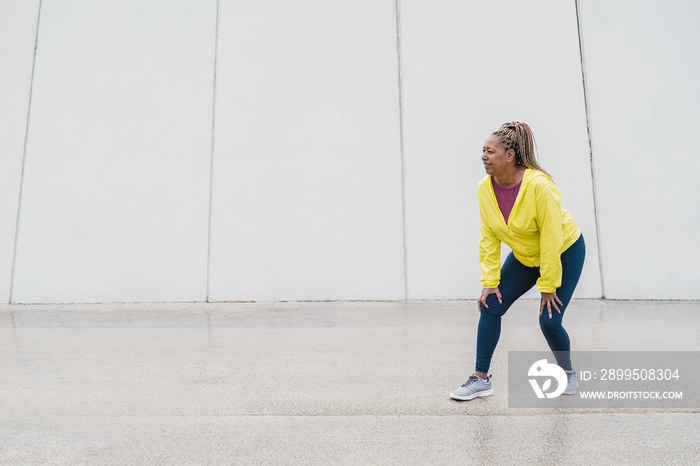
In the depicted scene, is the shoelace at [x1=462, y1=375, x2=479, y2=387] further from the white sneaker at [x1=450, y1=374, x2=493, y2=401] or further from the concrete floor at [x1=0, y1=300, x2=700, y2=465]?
the concrete floor at [x1=0, y1=300, x2=700, y2=465]

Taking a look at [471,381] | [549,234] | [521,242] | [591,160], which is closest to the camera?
[549,234]

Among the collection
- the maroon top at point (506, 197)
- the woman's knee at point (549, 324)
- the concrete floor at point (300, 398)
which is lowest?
the concrete floor at point (300, 398)

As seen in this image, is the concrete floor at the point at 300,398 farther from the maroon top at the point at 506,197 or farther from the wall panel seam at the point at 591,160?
the wall panel seam at the point at 591,160

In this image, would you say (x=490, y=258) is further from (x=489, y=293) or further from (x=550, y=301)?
(x=550, y=301)

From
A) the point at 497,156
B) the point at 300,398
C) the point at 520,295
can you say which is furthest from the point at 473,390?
the point at 497,156

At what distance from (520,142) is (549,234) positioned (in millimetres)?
483

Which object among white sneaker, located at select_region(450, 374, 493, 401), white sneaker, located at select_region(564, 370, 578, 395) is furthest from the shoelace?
white sneaker, located at select_region(564, 370, 578, 395)

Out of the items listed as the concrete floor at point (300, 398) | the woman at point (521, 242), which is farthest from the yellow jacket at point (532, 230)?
the concrete floor at point (300, 398)

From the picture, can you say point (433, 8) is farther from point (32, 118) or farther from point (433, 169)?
point (32, 118)

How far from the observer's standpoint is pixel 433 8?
717cm

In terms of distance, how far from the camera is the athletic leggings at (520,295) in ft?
9.20

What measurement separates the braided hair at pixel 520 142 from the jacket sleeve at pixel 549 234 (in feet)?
0.48

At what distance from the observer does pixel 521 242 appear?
2736 millimetres

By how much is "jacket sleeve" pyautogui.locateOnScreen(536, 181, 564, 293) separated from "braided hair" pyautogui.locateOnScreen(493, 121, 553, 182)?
0.15 metres
